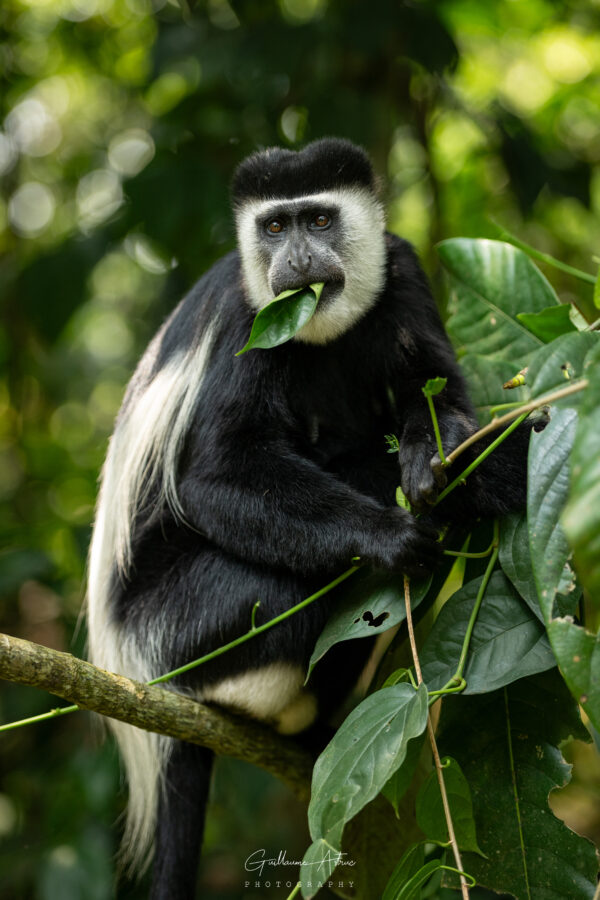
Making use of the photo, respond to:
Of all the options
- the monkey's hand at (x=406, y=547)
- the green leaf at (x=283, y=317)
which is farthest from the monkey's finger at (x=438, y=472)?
the green leaf at (x=283, y=317)

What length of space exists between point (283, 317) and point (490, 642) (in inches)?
27.0

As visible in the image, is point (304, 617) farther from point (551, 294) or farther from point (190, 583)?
point (551, 294)

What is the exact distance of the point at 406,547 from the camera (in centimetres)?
162

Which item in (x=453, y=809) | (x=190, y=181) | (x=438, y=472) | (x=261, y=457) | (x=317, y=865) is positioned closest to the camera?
(x=317, y=865)

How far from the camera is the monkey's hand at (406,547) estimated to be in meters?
1.60

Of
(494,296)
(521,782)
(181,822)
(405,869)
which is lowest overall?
(181,822)

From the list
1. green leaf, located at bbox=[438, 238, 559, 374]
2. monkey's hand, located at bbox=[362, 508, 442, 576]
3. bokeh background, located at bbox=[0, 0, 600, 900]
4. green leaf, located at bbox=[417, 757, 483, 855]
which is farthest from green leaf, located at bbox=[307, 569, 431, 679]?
bokeh background, located at bbox=[0, 0, 600, 900]

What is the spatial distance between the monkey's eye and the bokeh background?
0.56 meters

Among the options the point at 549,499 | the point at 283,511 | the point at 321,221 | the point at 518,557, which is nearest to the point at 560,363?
the point at 549,499

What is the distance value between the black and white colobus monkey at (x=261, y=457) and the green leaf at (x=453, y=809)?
0.55 metres

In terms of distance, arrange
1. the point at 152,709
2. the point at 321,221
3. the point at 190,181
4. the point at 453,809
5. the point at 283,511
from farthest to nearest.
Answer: the point at 190,181 < the point at 321,221 < the point at 283,511 < the point at 152,709 < the point at 453,809

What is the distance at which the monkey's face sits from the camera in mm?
2035

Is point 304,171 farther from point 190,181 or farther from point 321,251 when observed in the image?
point 190,181

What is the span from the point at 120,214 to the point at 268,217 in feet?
4.33
